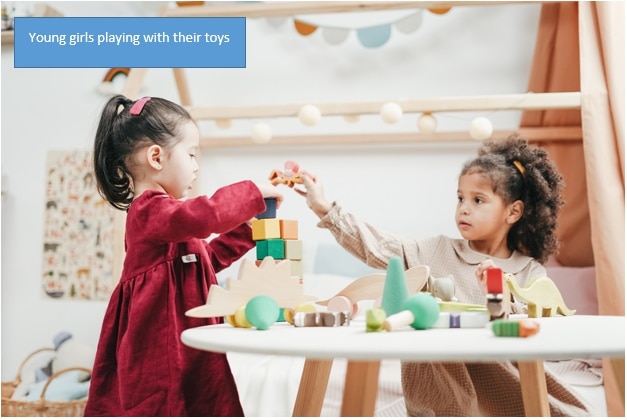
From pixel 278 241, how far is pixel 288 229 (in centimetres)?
2

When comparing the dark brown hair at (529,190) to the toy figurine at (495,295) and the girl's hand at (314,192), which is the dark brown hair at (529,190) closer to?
the girl's hand at (314,192)

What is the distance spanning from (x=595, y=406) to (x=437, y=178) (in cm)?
87

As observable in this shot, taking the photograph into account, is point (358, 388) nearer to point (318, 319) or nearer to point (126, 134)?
point (318, 319)

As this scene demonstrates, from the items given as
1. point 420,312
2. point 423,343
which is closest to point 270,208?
point 420,312

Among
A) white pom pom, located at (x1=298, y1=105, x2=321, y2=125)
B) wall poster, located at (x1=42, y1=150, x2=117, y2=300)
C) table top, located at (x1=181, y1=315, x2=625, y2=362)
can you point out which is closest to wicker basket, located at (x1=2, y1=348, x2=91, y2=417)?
wall poster, located at (x1=42, y1=150, x2=117, y2=300)

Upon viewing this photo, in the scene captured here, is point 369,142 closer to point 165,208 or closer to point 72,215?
point 72,215

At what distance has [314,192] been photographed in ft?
3.87

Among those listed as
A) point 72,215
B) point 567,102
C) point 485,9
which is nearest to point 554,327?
point 567,102

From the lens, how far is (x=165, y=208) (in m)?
0.91

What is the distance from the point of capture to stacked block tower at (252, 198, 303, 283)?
96 centimetres

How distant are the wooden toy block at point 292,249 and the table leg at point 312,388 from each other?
143 millimetres

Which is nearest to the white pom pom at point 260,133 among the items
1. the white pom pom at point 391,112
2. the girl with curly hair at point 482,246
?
the white pom pom at point 391,112

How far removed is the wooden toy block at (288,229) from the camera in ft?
3.16

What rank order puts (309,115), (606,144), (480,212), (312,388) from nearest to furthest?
(312,388)
(480,212)
(606,144)
(309,115)
